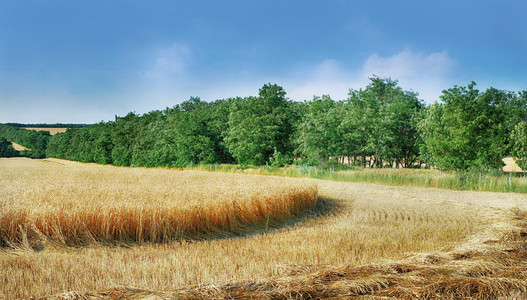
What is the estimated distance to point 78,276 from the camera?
17.5ft

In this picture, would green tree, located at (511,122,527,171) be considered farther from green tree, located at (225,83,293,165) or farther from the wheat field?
green tree, located at (225,83,293,165)

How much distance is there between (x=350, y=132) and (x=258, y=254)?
31.0m

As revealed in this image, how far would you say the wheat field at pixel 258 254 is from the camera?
15.6 ft

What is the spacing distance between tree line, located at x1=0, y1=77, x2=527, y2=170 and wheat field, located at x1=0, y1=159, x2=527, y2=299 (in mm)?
16138

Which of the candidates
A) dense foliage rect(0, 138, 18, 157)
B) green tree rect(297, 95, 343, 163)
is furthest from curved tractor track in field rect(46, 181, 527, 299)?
dense foliage rect(0, 138, 18, 157)

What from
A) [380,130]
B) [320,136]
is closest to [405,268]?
[320,136]

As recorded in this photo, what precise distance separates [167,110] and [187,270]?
5647cm

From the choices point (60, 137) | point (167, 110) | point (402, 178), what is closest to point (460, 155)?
point (402, 178)

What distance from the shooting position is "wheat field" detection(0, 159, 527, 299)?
4766 mm

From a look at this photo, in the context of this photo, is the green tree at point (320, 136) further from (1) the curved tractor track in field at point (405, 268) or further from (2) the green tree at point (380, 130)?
(1) the curved tractor track in field at point (405, 268)

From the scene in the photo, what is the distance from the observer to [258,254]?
6.73m

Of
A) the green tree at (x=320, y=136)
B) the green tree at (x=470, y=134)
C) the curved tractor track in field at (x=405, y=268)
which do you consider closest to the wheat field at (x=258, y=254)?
the curved tractor track in field at (x=405, y=268)

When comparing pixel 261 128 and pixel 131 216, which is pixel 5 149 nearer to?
pixel 261 128

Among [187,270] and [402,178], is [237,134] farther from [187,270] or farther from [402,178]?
[187,270]
